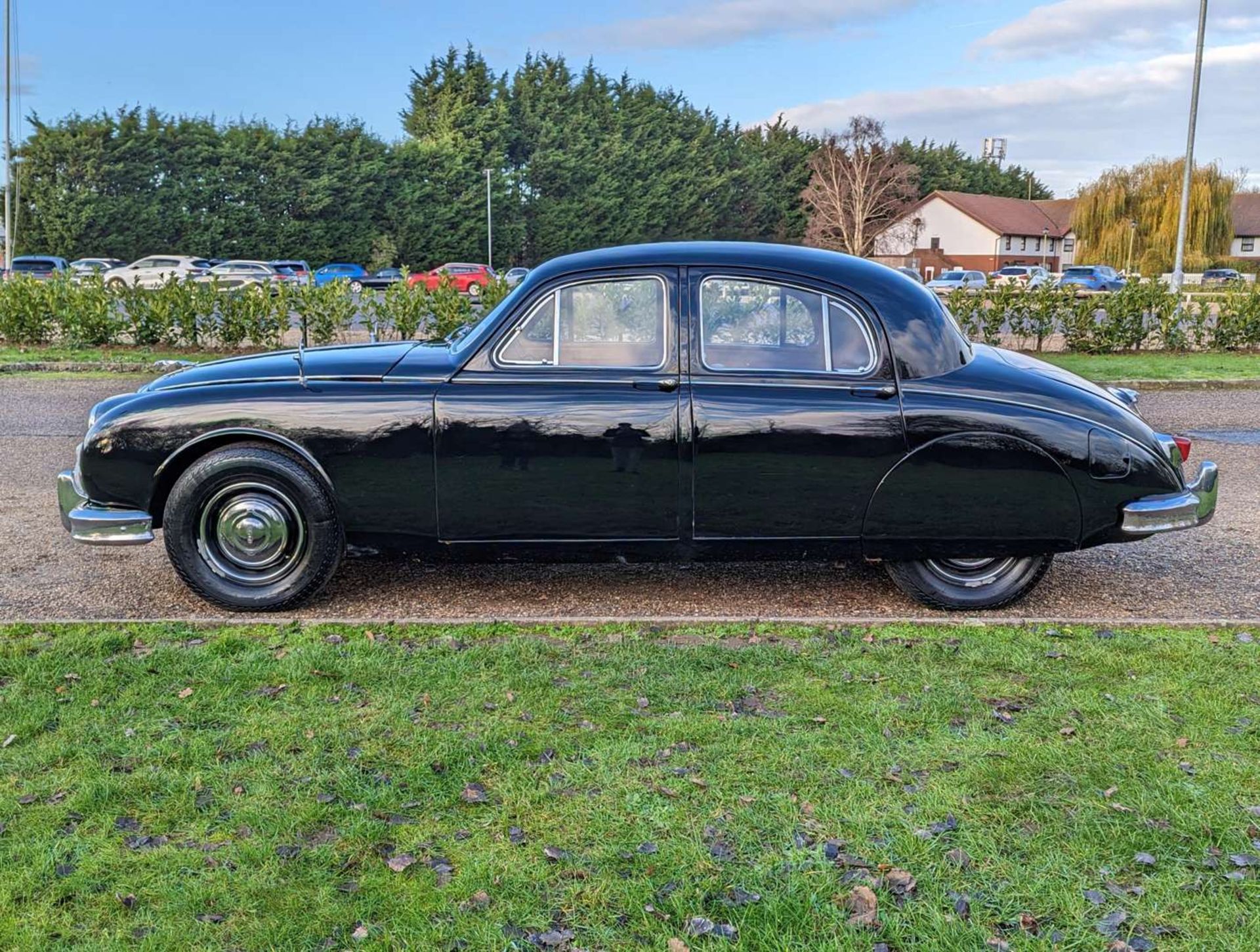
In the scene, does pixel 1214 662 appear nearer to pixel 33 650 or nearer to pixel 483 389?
pixel 483 389

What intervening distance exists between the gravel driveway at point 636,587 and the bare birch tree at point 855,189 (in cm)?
6882

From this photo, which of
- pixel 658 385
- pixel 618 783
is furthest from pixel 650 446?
pixel 618 783

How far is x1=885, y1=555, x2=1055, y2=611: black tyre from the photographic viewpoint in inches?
216

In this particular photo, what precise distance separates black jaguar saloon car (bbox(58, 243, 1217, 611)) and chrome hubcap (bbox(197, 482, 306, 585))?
0.01m

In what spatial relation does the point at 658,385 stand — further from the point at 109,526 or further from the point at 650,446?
the point at 109,526

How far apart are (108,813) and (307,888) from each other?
0.81m

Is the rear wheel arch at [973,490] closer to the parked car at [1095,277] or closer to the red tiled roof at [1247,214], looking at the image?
the parked car at [1095,277]

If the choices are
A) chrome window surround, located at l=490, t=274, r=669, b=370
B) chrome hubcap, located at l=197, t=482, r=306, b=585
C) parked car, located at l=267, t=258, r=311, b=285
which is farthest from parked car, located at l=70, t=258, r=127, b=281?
chrome window surround, located at l=490, t=274, r=669, b=370

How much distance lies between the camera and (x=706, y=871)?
312cm

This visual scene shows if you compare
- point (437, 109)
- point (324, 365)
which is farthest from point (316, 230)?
point (324, 365)

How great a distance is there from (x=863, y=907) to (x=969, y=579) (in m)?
2.85

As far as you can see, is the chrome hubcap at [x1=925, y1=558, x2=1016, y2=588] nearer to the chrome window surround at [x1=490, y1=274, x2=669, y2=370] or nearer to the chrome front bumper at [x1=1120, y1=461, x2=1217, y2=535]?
the chrome front bumper at [x1=1120, y1=461, x2=1217, y2=535]

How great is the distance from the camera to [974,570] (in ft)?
18.2

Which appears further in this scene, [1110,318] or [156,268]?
[156,268]
